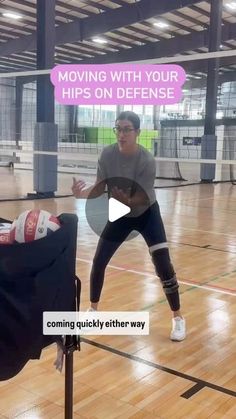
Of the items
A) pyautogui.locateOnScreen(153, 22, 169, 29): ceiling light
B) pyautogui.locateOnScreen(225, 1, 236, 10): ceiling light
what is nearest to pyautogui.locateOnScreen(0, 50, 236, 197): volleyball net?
pyautogui.locateOnScreen(153, 22, 169, 29): ceiling light

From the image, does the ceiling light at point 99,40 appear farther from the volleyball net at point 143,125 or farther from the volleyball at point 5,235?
the volleyball at point 5,235

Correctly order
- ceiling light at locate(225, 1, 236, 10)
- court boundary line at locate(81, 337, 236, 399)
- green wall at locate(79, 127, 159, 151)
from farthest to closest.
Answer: green wall at locate(79, 127, 159, 151) < ceiling light at locate(225, 1, 236, 10) < court boundary line at locate(81, 337, 236, 399)

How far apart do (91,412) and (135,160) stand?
1.41 metres

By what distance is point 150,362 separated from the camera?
2682 mm

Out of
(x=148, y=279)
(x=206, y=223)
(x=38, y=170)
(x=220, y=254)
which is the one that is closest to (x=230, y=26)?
(x=38, y=170)

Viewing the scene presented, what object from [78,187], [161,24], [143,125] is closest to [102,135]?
[143,125]

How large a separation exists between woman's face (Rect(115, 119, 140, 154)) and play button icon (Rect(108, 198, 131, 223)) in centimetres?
32

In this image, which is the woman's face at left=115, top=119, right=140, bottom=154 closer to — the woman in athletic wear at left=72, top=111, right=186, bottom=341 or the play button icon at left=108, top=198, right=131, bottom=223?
the woman in athletic wear at left=72, top=111, right=186, bottom=341

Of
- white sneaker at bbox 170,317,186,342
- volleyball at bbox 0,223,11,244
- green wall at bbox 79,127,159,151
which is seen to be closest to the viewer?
volleyball at bbox 0,223,11,244

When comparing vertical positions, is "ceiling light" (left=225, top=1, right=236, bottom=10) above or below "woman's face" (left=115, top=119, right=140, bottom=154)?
above

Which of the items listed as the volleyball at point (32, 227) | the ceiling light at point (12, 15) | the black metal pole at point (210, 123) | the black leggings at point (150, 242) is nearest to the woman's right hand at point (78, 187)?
the black leggings at point (150, 242)

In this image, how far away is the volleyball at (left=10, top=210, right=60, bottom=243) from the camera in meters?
1.55

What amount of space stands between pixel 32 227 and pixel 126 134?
1327mm

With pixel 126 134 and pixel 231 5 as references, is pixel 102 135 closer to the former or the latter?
pixel 231 5
